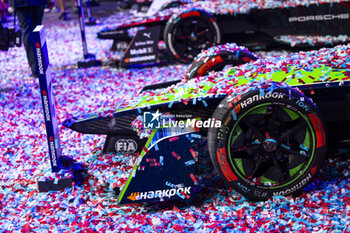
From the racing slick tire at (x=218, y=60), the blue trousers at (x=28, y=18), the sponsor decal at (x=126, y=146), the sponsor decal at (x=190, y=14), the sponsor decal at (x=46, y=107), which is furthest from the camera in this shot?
the sponsor decal at (x=190, y=14)

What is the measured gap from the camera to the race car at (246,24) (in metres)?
6.03

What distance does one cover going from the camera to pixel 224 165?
2.52m

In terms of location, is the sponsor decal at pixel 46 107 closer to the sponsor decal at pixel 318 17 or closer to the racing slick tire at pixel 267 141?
the racing slick tire at pixel 267 141

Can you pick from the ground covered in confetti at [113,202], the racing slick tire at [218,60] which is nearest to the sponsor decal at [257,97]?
the ground covered in confetti at [113,202]

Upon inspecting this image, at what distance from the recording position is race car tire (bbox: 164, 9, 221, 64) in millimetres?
6016

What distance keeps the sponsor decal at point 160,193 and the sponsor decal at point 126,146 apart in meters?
0.69

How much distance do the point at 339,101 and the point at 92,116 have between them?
5.85ft

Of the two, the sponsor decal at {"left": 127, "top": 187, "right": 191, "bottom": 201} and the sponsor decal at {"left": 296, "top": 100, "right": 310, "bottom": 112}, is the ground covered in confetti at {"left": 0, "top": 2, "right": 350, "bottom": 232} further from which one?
the sponsor decal at {"left": 296, "top": 100, "right": 310, "bottom": 112}

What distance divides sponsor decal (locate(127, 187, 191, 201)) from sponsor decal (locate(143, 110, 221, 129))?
420mm

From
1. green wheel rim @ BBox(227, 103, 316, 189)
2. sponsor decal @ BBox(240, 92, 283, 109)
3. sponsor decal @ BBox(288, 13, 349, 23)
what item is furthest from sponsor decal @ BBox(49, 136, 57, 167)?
sponsor decal @ BBox(288, 13, 349, 23)

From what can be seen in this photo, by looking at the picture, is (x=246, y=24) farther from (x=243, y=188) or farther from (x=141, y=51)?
(x=243, y=188)

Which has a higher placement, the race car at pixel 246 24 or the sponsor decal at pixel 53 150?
the race car at pixel 246 24

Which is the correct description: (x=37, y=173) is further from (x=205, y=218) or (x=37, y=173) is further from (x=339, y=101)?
(x=339, y=101)

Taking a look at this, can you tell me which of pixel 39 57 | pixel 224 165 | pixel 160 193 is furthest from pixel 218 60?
pixel 39 57
